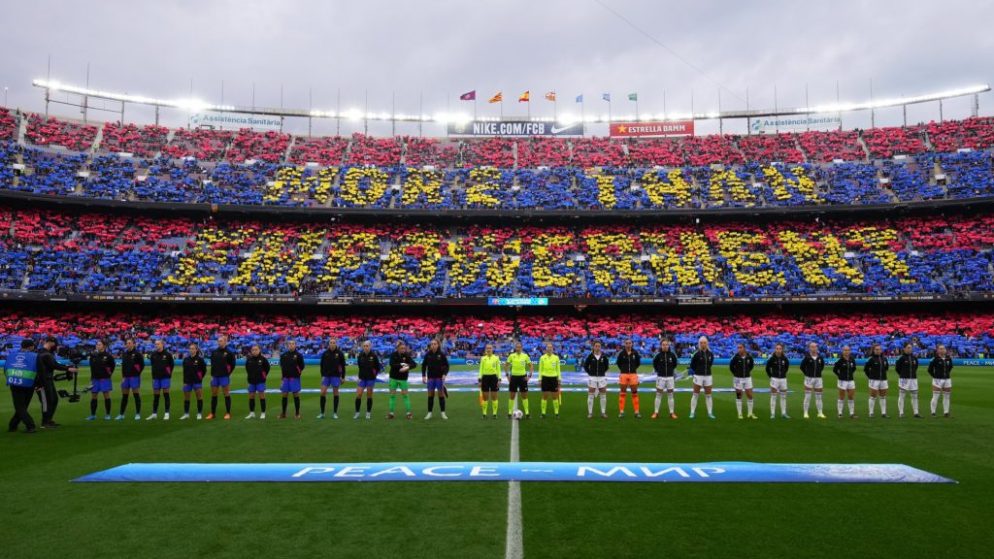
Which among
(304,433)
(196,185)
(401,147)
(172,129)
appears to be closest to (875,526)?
(304,433)

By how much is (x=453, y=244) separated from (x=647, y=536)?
147 ft

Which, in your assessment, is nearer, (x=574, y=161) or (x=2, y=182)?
(x=2, y=182)

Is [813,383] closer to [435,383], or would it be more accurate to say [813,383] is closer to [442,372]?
[442,372]

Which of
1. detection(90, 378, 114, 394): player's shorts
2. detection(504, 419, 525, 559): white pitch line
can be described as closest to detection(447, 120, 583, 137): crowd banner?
detection(90, 378, 114, 394): player's shorts

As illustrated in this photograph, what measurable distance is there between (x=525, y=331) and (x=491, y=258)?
739cm

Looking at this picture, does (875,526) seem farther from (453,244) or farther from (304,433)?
(453,244)

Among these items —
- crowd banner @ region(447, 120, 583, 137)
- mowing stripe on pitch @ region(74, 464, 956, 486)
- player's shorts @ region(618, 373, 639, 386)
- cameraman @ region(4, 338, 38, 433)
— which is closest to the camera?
mowing stripe on pitch @ region(74, 464, 956, 486)

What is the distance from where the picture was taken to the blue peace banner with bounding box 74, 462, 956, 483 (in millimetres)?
8648

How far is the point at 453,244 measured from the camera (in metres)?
50.2

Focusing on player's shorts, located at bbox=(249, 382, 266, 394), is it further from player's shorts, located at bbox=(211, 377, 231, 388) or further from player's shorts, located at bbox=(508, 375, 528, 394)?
player's shorts, located at bbox=(508, 375, 528, 394)

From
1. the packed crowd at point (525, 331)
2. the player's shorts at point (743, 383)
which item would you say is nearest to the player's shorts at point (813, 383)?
the player's shorts at point (743, 383)

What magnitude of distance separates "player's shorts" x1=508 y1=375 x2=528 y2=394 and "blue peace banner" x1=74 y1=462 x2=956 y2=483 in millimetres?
5567

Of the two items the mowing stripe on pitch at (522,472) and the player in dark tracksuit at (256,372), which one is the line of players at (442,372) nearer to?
the player in dark tracksuit at (256,372)


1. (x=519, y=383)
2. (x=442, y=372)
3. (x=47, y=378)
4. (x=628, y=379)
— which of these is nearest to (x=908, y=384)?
(x=628, y=379)
